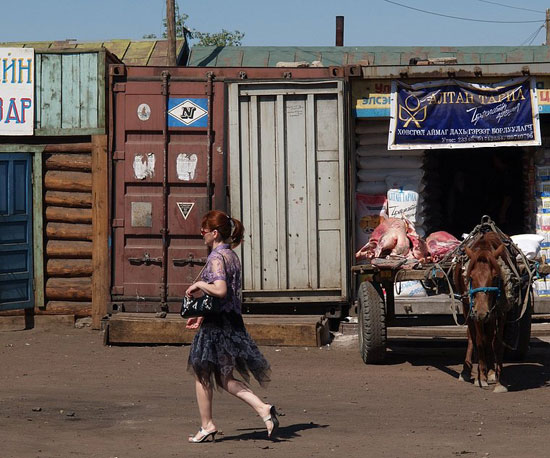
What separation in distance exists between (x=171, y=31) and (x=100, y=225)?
25.7 ft

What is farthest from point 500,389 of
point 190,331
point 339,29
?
point 339,29

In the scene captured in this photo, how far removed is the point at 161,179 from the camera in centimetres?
1350

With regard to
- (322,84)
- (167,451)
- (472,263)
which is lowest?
(167,451)

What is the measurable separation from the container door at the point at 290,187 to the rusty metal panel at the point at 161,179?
14.2 inches

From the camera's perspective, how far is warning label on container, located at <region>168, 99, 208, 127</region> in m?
13.4

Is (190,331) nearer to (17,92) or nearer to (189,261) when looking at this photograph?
(189,261)

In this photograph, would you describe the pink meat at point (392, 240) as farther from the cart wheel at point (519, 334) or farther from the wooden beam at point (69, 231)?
the wooden beam at point (69, 231)

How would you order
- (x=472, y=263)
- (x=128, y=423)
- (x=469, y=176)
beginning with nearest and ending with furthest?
(x=128, y=423) < (x=472, y=263) < (x=469, y=176)

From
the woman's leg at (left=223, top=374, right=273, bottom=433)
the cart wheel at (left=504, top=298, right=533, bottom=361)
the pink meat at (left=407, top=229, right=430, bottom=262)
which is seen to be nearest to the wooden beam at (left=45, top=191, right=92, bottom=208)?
the pink meat at (left=407, top=229, right=430, bottom=262)

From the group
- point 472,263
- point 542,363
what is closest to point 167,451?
point 472,263

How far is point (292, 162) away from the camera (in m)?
13.4

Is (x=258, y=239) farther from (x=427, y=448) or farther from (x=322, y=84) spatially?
(x=427, y=448)

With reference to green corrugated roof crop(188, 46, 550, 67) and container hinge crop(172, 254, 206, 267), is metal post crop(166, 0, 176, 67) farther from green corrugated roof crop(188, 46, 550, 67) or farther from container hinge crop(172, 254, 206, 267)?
container hinge crop(172, 254, 206, 267)

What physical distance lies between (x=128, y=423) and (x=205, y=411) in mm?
1046
